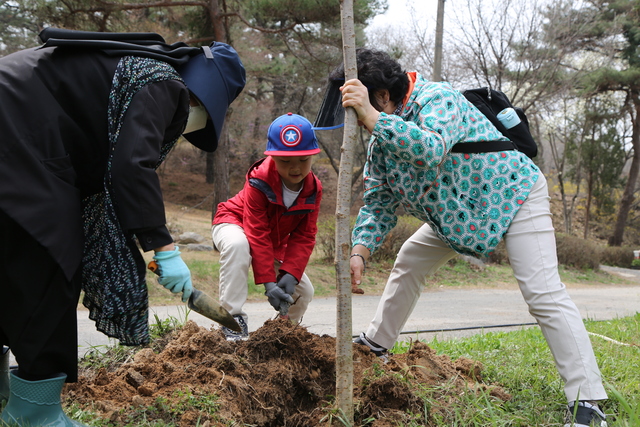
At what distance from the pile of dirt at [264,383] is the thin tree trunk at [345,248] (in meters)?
0.14

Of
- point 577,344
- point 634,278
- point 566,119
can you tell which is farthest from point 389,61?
point 566,119

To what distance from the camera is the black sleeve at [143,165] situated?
193 cm

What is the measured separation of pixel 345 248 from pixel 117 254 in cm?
91

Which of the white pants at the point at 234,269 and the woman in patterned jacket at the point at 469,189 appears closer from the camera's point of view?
the woman in patterned jacket at the point at 469,189

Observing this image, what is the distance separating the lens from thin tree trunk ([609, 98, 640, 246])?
20812 mm

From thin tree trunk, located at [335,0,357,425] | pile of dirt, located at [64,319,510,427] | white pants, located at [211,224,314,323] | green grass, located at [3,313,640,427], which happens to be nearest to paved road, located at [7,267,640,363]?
green grass, located at [3,313,640,427]

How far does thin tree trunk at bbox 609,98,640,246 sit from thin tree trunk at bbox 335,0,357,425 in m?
22.1

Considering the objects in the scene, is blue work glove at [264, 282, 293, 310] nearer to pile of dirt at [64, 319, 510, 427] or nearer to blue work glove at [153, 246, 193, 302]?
pile of dirt at [64, 319, 510, 427]

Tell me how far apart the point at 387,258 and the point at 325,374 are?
751 centimetres

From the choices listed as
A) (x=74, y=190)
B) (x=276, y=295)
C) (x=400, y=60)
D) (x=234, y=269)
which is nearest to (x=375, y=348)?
(x=276, y=295)

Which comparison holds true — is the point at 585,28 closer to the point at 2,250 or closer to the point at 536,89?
the point at 536,89

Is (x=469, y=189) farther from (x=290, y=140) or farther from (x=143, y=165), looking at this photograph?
(x=143, y=165)

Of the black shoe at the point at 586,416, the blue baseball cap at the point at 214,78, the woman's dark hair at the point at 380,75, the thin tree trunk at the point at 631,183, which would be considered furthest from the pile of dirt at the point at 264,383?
the thin tree trunk at the point at 631,183

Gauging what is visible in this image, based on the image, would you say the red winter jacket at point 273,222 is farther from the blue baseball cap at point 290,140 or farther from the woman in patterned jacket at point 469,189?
the woman in patterned jacket at point 469,189
